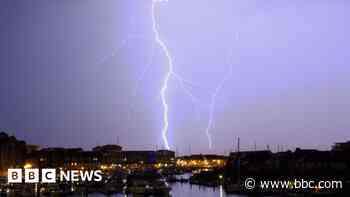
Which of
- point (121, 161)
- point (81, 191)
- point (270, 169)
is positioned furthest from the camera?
point (121, 161)

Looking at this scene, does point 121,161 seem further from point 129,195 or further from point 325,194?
point 325,194

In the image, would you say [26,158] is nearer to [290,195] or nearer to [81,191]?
[81,191]

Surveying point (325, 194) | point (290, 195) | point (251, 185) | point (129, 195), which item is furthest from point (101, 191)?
point (325, 194)

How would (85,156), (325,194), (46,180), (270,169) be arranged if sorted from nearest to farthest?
(46,180)
(325,194)
(270,169)
(85,156)

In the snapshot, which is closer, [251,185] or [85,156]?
[251,185]

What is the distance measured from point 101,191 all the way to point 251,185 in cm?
1113

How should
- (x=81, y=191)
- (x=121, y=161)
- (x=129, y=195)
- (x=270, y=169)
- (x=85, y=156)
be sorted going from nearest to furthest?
1. (x=81, y=191)
2. (x=129, y=195)
3. (x=270, y=169)
4. (x=85, y=156)
5. (x=121, y=161)

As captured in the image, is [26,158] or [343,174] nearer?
[343,174]

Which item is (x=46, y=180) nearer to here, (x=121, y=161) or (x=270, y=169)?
(x=270, y=169)

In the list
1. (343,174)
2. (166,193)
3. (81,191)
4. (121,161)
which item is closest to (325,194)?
(343,174)

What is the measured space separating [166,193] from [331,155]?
15783 mm

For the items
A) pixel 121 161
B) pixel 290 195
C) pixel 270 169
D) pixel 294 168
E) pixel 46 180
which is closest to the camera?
pixel 46 180

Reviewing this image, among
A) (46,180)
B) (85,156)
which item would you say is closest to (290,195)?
(46,180)

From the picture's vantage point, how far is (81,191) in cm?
4478
